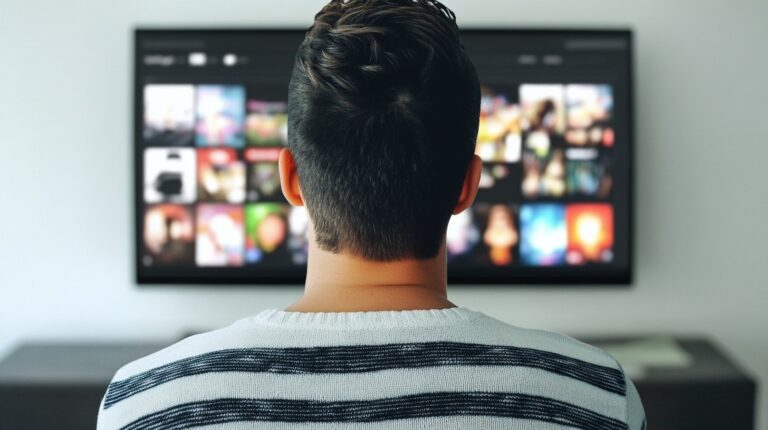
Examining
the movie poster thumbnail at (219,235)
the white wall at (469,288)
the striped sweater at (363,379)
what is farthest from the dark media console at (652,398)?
the striped sweater at (363,379)

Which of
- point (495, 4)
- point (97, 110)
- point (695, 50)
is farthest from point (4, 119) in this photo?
point (695, 50)

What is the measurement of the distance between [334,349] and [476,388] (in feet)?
0.39

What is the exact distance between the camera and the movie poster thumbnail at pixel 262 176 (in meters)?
2.80

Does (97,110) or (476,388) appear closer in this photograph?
(476,388)

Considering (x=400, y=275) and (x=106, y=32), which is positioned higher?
(x=106, y=32)

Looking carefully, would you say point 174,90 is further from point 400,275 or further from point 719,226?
point 400,275

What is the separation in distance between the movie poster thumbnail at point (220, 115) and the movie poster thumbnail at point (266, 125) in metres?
0.02

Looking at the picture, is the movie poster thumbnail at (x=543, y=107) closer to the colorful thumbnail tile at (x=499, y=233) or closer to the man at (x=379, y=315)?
the colorful thumbnail tile at (x=499, y=233)

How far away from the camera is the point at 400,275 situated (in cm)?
84

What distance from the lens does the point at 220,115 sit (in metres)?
2.79

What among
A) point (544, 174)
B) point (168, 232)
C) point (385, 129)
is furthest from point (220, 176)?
point (385, 129)

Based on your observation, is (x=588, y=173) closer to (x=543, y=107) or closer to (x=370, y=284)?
(x=543, y=107)

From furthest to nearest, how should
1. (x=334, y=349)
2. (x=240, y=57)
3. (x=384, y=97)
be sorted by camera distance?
(x=240, y=57) → (x=384, y=97) → (x=334, y=349)

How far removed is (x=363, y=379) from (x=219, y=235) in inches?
85.2
